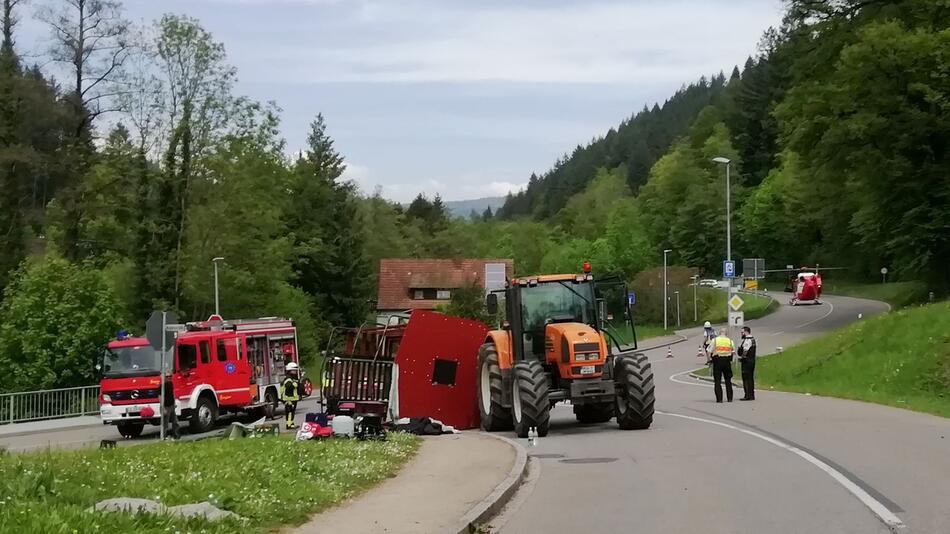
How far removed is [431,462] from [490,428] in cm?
647

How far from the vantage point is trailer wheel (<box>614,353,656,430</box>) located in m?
18.4

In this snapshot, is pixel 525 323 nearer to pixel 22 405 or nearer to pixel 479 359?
pixel 479 359

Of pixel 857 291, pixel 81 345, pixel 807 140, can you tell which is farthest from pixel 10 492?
pixel 857 291

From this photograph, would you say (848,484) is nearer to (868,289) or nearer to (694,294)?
(694,294)

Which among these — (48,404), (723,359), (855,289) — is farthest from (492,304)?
(855,289)

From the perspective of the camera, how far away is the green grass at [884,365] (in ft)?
80.1

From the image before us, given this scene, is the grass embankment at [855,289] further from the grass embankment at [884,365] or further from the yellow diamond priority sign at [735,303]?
the grass embankment at [884,365]

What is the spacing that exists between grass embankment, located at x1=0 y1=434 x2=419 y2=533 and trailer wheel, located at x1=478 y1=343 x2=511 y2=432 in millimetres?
5170

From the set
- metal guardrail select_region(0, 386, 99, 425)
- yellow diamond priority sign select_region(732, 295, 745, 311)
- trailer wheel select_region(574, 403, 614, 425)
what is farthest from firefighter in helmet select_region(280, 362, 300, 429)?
yellow diamond priority sign select_region(732, 295, 745, 311)

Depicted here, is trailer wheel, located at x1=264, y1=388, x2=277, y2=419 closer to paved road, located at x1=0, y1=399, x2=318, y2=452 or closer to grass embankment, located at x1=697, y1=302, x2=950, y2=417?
paved road, located at x1=0, y1=399, x2=318, y2=452

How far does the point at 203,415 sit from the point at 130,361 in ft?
7.95

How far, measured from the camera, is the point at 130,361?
89.4ft

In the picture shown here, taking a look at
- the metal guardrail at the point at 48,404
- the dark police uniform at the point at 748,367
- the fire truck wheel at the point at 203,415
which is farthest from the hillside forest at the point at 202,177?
the dark police uniform at the point at 748,367

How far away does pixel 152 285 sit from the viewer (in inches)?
1876
